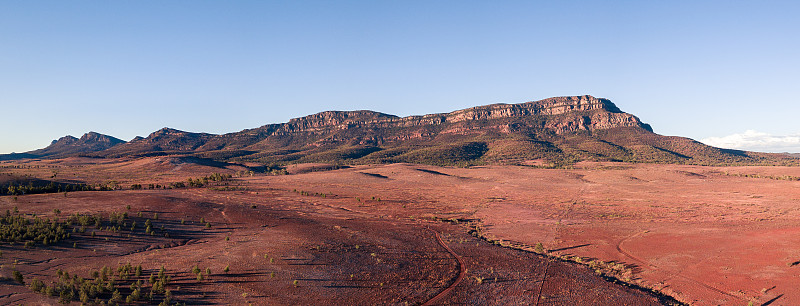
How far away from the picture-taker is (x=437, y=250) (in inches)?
933

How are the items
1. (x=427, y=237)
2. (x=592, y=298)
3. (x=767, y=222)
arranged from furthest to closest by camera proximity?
1. (x=767, y=222)
2. (x=427, y=237)
3. (x=592, y=298)

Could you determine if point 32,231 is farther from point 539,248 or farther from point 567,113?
point 567,113

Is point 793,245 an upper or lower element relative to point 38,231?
lower

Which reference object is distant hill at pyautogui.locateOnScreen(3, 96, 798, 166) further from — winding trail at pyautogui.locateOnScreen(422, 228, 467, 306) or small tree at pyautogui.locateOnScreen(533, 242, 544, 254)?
winding trail at pyautogui.locateOnScreen(422, 228, 467, 306)

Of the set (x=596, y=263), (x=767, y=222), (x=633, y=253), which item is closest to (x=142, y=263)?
(x=596, y=263)

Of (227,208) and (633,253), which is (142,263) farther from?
(633,253)

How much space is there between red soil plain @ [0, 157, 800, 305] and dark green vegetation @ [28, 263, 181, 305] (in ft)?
1.33

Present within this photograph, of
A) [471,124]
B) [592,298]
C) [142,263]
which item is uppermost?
[471,124]

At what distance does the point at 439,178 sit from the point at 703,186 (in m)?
43.3

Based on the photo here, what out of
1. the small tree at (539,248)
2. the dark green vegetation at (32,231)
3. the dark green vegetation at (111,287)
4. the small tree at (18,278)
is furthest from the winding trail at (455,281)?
the dark green vegetation at (32,231)

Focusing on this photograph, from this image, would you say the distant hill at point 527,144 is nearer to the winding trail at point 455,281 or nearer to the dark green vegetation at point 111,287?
the winding trail at point 455,281

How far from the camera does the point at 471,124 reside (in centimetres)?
18762

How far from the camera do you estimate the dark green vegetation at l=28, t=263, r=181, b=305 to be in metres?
13.9

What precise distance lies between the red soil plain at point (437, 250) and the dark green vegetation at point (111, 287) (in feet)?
1.33
